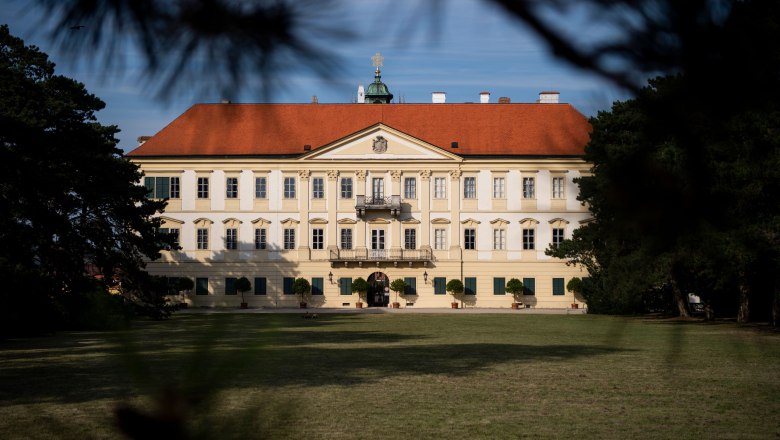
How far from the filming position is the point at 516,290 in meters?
53.3

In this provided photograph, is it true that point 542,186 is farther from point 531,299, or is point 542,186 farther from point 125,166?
point 531,299

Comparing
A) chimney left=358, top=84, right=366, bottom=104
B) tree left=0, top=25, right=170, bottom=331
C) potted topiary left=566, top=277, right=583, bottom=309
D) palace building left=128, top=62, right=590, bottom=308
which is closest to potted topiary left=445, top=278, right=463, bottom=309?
palace building left=128, top=62, right=590, bottom=308

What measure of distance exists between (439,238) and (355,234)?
4.90 meters

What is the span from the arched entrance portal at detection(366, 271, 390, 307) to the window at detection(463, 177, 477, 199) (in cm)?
670

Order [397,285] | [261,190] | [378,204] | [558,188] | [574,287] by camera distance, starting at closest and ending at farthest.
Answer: [558,188] → [574,287] → [397,285] → [378,204] → [261,190]

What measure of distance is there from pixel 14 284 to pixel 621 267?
1511 cm

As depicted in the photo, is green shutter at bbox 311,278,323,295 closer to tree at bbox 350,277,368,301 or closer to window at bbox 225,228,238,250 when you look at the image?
tree at bbox 350,277,368,301

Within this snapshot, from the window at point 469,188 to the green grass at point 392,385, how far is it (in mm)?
33646

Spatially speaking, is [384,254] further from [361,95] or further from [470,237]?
[361,95]

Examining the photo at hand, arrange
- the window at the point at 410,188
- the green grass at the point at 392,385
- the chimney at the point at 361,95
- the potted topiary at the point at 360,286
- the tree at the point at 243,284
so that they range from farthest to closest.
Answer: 1. the window at the point at 410,188
2. the potted topiary at the point at 360,286
3. the tree at the point at 243,284
4. the chimney at the point at 361,95
5. the green grass at the point at 392,385

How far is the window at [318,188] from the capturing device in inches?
2137

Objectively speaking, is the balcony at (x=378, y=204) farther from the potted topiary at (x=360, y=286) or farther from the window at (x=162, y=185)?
the window at (x=162, y=185)

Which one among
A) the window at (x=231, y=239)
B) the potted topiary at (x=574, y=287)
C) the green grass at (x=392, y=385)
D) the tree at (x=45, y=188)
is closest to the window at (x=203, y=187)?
the window at (x=231, y=239)

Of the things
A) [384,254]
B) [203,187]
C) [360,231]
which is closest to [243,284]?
[203,187]
